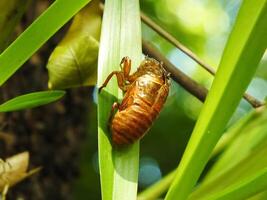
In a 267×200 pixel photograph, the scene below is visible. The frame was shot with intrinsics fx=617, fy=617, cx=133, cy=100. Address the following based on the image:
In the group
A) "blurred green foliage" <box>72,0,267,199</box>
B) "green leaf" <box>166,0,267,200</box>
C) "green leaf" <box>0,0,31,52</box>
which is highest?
"green leaf" <box>166,0,267,200</box>

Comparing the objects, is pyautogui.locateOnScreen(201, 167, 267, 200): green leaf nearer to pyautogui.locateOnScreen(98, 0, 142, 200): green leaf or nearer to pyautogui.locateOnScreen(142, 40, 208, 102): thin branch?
pyautogui.locateOnScreen(98, 0, 142, 200): green leaf

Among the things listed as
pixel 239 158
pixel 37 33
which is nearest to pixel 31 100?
pixel 37 33

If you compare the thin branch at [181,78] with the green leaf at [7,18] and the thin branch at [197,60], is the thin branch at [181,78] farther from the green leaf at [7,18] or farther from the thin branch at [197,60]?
the green leaf at [7,18]

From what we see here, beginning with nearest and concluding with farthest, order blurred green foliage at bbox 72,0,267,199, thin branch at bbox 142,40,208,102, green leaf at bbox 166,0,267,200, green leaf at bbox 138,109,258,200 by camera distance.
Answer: green leaf at bbox 166,0,267,200, thin branch at bbox 142,40,208,102, green leaf at bbox 138,109,258,200, blurred green foliage at bbox 72,0,267,199

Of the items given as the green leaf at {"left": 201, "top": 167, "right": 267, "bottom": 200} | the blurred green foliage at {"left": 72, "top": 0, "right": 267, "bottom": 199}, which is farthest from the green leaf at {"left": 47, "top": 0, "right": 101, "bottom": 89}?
the blurred green foliage at {"left": 72, "top": 0, "right": 267, "bottom": 199}

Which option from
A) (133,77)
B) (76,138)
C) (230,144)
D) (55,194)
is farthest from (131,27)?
(76,138)
